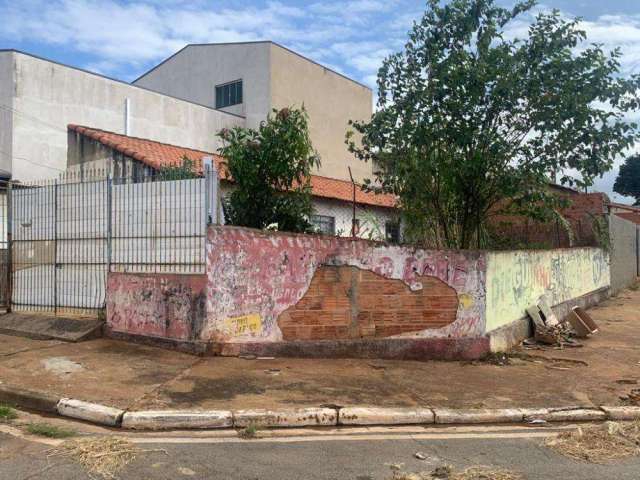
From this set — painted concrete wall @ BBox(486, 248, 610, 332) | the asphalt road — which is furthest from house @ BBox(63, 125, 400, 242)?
the asphalt road

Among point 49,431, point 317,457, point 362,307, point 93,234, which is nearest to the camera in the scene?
point 317,457

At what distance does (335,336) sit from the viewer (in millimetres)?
8422

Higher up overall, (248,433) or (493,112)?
(493,112)

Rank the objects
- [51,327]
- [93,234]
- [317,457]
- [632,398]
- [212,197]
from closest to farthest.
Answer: [317,457], [632,398], [212,197], [51,327], [93,234]

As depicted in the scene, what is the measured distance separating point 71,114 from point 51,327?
14465 mm

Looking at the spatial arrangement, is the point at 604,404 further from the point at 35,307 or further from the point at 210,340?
the point at 35,307

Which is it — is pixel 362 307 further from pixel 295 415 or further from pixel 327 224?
pixel 327 224

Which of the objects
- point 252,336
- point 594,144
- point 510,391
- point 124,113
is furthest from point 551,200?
point 124,113

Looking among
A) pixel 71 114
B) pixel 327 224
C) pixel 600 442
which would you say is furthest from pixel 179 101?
pixel 600 442

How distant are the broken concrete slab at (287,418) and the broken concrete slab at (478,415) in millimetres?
1124

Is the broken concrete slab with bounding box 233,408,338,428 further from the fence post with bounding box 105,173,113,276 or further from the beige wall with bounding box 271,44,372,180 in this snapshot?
the beige wall with bounding box 271,44,372,180

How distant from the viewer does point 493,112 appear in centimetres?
955

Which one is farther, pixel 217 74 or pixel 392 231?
pixel 217 74

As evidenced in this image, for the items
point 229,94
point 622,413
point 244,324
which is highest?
point 229,94
